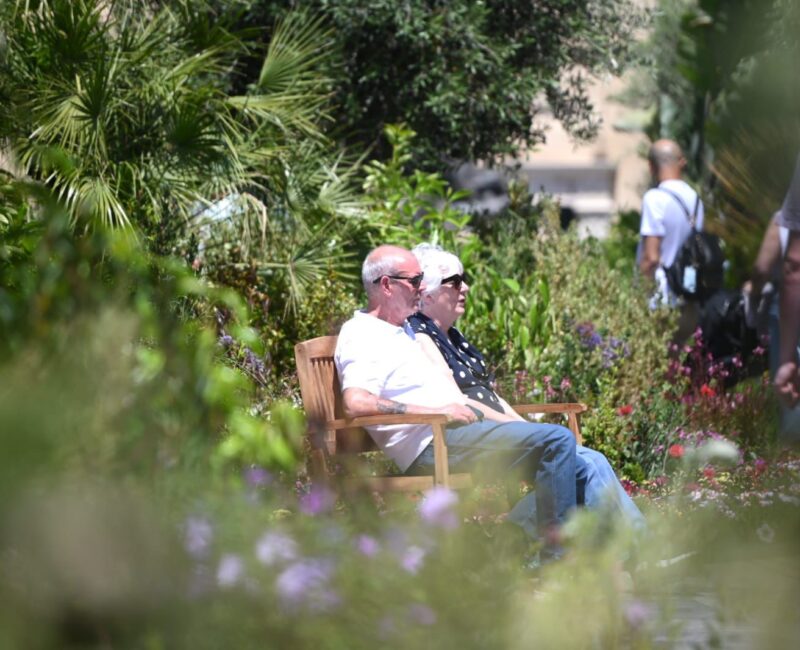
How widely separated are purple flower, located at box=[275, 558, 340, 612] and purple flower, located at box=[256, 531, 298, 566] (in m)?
0.02

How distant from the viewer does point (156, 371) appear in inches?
97.8

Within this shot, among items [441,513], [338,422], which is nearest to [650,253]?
[338,422]

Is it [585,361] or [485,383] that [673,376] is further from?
[485,383]

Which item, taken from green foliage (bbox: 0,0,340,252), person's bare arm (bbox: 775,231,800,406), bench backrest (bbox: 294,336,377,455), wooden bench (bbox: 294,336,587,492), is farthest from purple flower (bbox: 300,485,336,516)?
green foliage (bbox: 0,0,340,252)

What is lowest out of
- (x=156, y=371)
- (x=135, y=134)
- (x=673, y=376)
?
(x=673, y=376)

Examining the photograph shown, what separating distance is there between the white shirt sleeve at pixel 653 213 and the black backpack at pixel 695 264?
0.09 m

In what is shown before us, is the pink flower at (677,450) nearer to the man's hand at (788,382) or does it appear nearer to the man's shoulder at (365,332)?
the man's shoulder at (365,332)

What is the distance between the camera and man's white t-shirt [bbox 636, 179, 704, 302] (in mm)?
8539

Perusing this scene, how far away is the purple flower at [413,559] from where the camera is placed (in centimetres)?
247

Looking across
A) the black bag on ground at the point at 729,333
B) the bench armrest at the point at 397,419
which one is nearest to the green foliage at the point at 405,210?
the black bag on ground at the point at 729,333

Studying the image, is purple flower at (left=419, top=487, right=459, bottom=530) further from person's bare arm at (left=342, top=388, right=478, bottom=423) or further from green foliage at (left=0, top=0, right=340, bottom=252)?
green foliage at (left=0, top=0, right=340, bottom=252)

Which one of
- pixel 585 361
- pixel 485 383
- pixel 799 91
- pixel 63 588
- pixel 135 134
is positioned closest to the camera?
pixel 63 588

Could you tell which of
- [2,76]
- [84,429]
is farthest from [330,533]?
[2,76]

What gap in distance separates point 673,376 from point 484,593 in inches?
221
